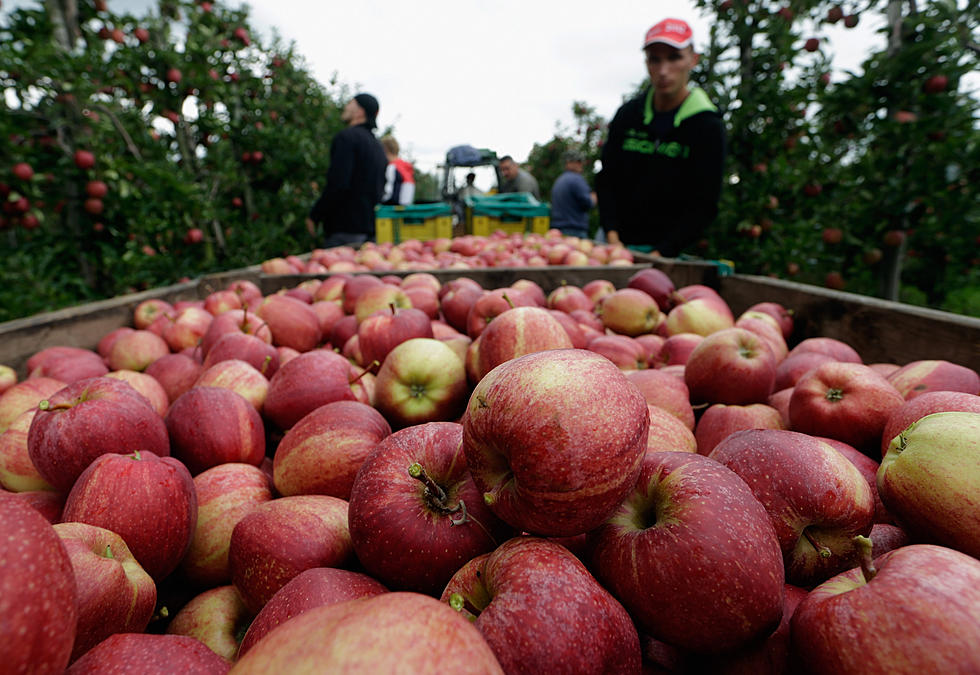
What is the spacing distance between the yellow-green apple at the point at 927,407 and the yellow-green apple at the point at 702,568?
0.69 m

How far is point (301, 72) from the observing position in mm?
12016

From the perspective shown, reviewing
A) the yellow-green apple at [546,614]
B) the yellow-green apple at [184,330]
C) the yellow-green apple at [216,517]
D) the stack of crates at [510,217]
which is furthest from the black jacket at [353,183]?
the yellow-green apple at [546,614]

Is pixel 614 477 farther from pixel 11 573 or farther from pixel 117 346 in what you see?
pixel 117 346

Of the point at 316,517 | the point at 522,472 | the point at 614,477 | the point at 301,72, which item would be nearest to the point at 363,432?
the point at 316,517

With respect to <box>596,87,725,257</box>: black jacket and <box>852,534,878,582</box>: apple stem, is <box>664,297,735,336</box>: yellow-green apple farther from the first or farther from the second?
<box>596,87,725,257</box>: black jacket

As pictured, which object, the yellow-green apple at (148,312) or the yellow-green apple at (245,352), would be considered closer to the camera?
the yellow-green apple at (245,352)

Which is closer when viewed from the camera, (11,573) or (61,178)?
(11,573)

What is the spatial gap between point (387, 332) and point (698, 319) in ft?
5.45

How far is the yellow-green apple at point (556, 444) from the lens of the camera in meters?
0.95

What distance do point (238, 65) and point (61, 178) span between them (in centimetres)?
462

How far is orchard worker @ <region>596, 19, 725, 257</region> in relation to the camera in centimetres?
514

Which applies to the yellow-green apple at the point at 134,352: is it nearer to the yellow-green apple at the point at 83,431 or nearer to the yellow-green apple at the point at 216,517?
the yellow-green apple at the point at 83,431

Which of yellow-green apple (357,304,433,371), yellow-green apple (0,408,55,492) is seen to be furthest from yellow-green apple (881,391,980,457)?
yellow-green apple (0,408,55,492)

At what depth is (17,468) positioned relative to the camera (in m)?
1.66
